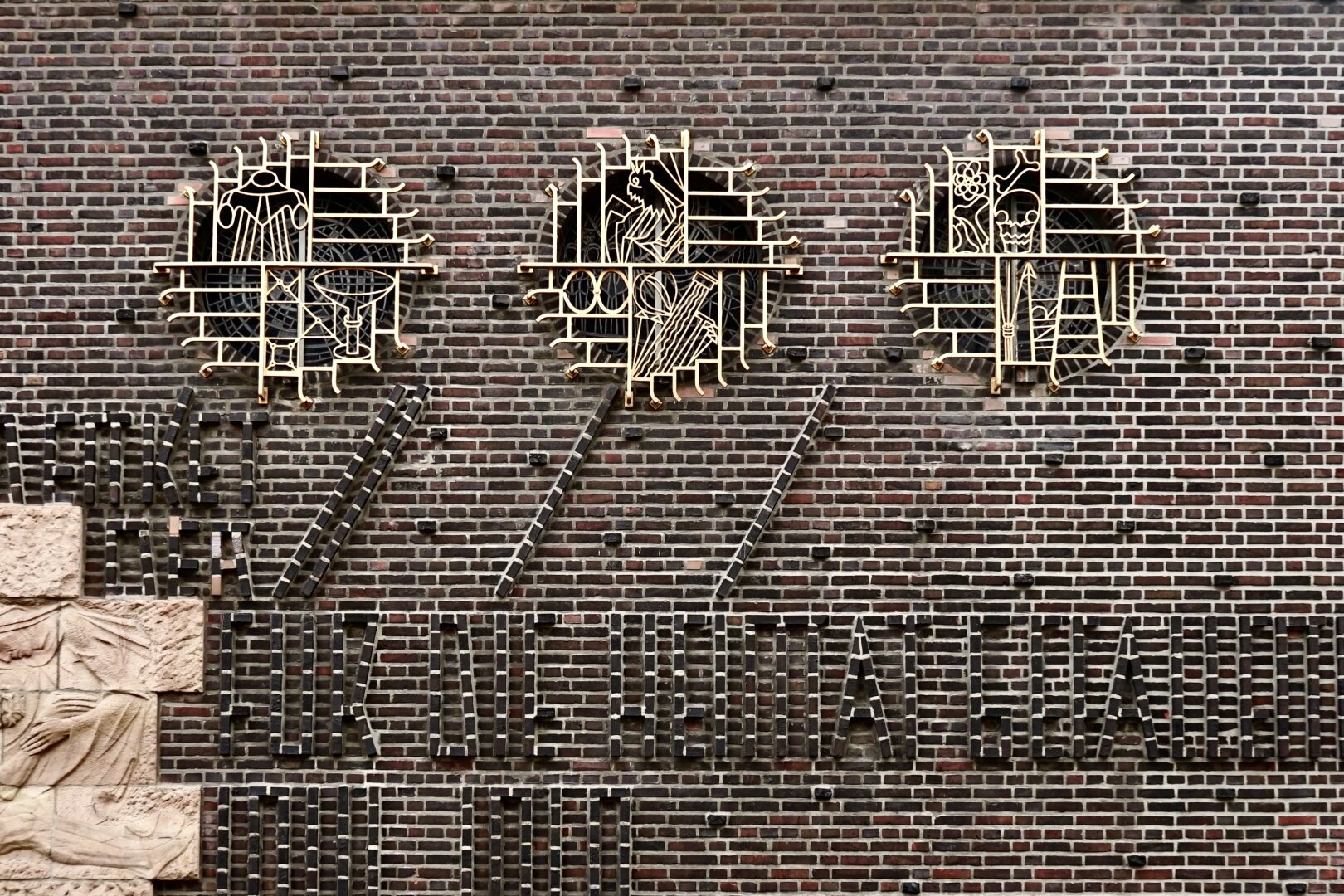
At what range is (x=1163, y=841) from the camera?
238 inches

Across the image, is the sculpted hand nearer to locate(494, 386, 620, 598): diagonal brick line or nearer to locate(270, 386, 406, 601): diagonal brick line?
locate(270, 386, 406, 601): diagonal brick line

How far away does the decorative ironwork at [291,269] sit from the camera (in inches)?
244

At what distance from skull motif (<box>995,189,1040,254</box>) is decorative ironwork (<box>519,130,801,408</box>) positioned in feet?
3.10

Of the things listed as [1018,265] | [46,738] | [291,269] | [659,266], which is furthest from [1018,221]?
[46,738]

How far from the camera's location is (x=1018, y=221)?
20.9 feet

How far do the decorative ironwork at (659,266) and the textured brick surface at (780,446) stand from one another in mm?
131

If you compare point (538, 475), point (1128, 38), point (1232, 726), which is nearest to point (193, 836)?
point (538, 475)

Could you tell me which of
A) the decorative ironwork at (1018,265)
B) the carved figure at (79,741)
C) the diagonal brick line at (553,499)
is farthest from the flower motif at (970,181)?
the carved figure at (79,741)

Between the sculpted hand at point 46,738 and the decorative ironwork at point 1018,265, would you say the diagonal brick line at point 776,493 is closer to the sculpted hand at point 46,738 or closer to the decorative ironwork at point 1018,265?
the decorative ironwork at point 1018,265

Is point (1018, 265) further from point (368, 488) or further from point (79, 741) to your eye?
point (79, 741)

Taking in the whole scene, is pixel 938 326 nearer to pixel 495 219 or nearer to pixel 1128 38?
pixel 1128 38

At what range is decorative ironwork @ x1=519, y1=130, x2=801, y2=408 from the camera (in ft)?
20.3

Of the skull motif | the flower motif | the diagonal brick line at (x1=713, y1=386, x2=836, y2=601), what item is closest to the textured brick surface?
the diagonal brick line at (x1=713, y1=386, x2=836, y2=601)

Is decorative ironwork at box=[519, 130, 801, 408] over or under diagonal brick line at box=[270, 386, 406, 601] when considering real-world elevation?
over
